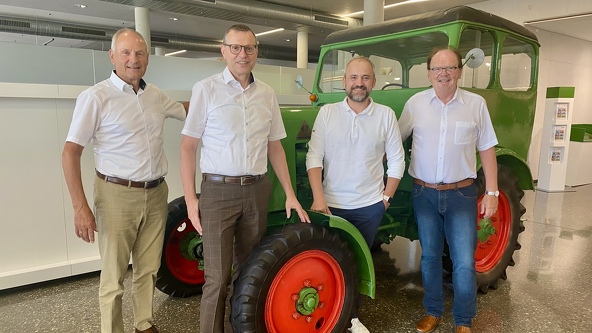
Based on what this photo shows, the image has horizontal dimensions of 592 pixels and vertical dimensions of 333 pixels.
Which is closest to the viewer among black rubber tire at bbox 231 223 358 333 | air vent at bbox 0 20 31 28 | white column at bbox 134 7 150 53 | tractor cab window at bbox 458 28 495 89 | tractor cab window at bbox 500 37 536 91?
black rubber tire at bbox 231 223 358 333

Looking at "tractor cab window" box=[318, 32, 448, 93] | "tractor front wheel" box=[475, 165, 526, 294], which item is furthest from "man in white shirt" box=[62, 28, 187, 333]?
"tractor front wheel" box=[475, 165, 526, 294]

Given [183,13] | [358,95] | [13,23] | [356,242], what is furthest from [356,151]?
[13,23]

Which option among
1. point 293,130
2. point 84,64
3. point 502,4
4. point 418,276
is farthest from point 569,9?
point 84,64

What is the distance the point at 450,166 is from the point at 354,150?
59 cm

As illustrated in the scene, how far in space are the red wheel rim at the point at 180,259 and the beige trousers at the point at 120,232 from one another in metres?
0.60

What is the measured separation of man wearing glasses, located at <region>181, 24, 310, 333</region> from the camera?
6.48 ft

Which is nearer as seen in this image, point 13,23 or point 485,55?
point 485,55

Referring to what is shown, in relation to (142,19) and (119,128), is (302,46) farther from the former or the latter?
(119,128)

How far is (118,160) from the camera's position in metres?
2.14

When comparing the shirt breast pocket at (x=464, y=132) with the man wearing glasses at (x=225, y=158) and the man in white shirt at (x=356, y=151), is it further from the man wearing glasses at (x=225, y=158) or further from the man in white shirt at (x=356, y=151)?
the man wearing glasses at (x=225, y=158)

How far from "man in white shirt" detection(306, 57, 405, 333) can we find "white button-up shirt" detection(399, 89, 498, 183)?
206 millimetres

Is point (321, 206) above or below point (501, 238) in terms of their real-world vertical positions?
above

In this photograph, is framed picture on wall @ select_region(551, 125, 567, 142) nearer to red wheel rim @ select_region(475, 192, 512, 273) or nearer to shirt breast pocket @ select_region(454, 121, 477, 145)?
red wheel rim @ select_region(475, 192, 512, 273)

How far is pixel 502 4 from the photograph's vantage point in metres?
8.33
